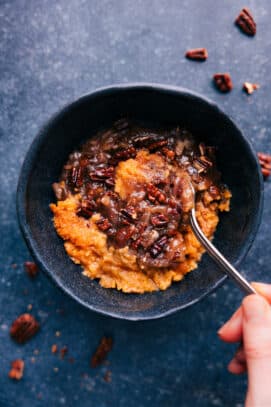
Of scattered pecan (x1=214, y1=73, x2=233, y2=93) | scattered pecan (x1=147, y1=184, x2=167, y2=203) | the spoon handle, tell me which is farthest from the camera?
scattered pecan (x1=214, y1=73, x2=233, y2=93)

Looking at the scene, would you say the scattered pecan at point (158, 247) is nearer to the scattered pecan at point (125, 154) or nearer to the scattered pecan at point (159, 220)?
the scattered pecan at point (159, 220)

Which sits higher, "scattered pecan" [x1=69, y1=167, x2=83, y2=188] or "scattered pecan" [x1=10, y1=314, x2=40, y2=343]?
"scattered pecan" [x1=69, y1=167, x2=83, y2=188]

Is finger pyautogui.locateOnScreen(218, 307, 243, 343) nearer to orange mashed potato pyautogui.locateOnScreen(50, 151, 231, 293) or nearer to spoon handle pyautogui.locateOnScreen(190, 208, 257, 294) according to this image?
spoon handle pyautogui.locateOnScreen(190, 208, 257, 294)

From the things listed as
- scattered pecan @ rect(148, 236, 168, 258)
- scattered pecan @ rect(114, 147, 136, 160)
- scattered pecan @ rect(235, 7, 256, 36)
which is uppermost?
scattered pecan @ rect(235, 7, 256, 36)

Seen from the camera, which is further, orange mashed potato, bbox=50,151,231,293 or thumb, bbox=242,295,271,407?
orange mashed potato, bbox=50,151,231,293

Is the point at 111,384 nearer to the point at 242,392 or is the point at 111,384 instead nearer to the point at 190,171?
the point at 242,392

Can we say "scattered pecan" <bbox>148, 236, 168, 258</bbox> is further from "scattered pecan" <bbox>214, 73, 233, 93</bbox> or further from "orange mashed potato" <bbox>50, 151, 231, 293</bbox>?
"scattered pecan" <bbox>214, 73, 233, 93</bbox>

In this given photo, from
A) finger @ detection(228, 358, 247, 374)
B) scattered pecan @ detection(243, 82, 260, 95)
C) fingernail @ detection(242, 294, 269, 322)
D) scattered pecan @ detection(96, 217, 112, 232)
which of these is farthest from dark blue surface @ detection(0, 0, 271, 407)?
fingernail @ detection(242, 294, 269, 322)

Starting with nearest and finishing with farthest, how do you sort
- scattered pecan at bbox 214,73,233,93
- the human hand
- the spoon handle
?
the human hand → the spoon handle → scattered pecan at bbox 214,73,233,93

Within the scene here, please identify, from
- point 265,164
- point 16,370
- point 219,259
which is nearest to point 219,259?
point 219,259
